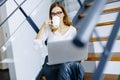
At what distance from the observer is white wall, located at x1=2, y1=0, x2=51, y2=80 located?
264 centimetres

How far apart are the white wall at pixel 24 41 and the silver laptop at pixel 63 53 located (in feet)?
2.94

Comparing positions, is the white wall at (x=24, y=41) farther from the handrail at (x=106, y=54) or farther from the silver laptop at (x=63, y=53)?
the handrail at (x=106, y=54)

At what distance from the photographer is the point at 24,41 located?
2840 millimetres

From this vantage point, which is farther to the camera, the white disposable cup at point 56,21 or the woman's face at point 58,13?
the woman's face at point 58,13

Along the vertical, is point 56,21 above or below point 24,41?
above

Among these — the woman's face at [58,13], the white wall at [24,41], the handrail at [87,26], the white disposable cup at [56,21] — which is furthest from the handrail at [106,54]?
the white wall at [24,41]

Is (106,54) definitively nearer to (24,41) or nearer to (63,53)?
(63,53)

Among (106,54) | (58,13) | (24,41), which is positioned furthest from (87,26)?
(24,41)

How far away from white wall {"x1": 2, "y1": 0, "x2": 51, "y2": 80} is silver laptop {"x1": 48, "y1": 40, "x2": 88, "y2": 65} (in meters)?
0.90

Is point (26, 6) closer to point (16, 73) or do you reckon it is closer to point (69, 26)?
point (16, 73)

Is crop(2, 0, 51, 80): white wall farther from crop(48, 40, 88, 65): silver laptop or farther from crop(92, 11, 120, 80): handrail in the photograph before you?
crop(92, 11, 120, 80): handrail

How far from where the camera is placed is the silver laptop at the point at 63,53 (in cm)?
163

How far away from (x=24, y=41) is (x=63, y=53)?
1277mm

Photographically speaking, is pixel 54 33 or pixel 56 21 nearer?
pixel 56 21
